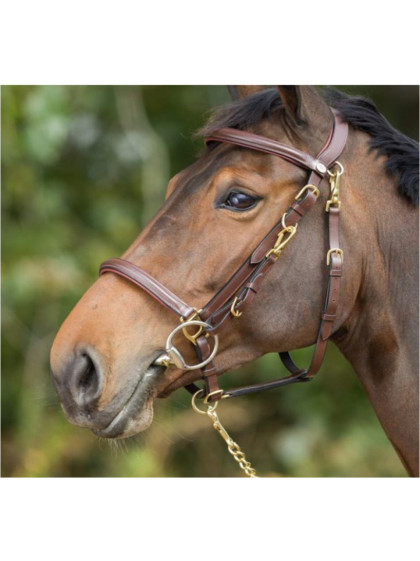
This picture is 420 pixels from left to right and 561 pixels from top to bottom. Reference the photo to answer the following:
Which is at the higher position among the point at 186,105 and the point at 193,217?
the point at 186,105

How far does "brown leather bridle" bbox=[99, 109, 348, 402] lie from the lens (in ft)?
6.39

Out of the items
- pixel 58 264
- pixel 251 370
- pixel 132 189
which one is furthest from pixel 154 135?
pixel 251 370

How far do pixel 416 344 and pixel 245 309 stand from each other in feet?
2.36

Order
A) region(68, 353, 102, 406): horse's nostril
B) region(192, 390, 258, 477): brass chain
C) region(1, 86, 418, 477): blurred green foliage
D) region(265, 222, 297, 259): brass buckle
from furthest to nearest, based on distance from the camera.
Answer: region(1, 86, 418, 477): blurred green foliage
region(192, 390, 258, 477): brass chain
region(265, 222, 297, 259): brass buckle
region(68, 353, 102, 406): horse's nostril

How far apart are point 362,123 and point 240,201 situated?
659mm

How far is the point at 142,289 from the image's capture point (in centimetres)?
196

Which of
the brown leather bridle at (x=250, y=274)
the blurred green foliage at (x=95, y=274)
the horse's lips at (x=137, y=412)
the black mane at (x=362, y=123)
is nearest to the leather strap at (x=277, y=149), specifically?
the brown leather bridle at (x=250, y=274)

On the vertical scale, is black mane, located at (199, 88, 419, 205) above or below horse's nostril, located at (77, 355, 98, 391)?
above

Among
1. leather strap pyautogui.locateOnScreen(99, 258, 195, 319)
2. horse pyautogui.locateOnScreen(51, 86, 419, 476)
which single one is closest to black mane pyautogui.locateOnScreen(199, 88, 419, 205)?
horse pyautogui.locateOnScreen(51, 86, 419, 476)

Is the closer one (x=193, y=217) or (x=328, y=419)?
(x=193, y=217)

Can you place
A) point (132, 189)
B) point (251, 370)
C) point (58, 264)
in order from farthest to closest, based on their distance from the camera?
point (132, 189) < point (251, 370) < point (58, 264)

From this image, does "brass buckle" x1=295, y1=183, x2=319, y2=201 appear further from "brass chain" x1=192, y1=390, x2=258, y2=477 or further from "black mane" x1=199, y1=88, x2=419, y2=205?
"brass chain" x1=192, y1=390, x2=258, y2=477

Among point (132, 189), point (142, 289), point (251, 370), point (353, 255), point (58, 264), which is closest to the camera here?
point (142, 289)

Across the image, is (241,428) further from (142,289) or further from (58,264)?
(142,289)
